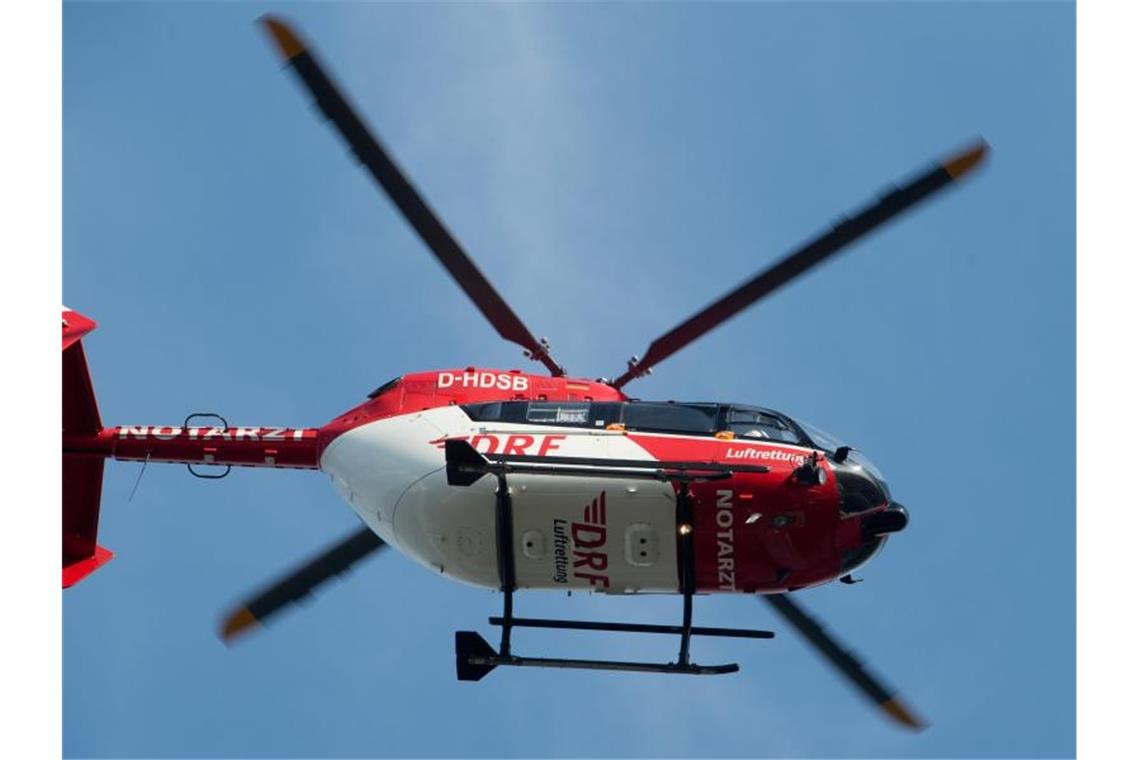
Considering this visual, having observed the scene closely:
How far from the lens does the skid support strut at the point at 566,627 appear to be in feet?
55.4

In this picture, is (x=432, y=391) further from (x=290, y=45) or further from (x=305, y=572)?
(x=290, y=45)

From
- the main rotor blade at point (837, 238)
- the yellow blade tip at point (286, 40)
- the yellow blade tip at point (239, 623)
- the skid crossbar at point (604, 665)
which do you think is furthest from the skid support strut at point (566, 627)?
the yellow blade tip at point (286, 40)

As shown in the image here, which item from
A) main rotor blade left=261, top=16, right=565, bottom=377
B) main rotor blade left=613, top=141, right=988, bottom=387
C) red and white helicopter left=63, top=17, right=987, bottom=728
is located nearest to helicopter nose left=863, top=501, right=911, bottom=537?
red and white helicopter left=63, top=17, right=987, bottom=728

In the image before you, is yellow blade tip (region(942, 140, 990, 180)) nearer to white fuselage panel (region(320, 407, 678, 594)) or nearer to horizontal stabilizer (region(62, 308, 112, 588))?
white fuselage panel (region(320, 407, 678, 594))

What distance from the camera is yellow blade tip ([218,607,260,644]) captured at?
20.0m

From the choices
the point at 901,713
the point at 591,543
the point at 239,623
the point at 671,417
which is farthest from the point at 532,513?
the point at 901,713

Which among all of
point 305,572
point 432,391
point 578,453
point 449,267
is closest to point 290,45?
point 449,267

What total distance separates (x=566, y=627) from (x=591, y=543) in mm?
1140

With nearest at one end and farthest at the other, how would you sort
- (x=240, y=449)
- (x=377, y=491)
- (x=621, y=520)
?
(x=621, y=520) → (x=377, y=491) → (x=240, y=449)

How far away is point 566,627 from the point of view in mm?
17281

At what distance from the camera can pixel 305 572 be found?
787 inches

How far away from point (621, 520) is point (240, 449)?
6.17 metres

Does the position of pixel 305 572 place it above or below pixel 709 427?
below

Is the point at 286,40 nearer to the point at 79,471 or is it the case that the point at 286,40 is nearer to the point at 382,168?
the point at 382,168
